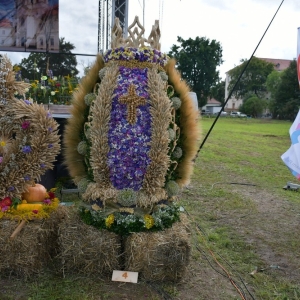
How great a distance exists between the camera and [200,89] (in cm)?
4044

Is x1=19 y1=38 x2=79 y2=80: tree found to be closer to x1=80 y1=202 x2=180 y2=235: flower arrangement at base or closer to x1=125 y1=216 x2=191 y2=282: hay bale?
x1=80 y1=202 x2=180 y2=235: flower arrangement at base

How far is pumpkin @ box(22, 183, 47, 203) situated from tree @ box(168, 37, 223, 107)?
3642 cm

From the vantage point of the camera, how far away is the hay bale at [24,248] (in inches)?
122

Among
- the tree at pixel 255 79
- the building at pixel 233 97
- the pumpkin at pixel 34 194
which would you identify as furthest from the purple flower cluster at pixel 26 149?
the tree at pixel 255 79

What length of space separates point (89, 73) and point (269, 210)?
11.9ft

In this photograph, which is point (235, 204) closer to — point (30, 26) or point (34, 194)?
point (34, 194)

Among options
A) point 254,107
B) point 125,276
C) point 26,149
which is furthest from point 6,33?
point 254,107

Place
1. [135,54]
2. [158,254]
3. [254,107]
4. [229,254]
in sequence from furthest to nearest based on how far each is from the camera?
[254,107], [229,254], [135,54], [158,254]

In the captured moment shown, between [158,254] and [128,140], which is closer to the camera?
[158,254]

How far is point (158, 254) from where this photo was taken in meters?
3.03

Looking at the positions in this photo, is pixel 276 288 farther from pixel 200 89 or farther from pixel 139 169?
pixel 200 89

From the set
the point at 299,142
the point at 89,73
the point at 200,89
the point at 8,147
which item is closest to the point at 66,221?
the point at 8,147

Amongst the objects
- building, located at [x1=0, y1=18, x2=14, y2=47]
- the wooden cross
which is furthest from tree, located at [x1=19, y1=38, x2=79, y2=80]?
the wooden cross

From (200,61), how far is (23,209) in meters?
39.9
